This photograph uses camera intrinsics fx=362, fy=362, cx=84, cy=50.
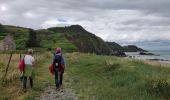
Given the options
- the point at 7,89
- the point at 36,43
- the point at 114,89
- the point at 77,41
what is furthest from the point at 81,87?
the point at 77,41

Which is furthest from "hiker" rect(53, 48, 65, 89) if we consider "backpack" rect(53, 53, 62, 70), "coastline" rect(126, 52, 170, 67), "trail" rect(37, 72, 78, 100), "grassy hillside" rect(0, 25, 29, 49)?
"grassy hillside" rect(0, 25, 29, 49)

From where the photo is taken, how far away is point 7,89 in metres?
17.7

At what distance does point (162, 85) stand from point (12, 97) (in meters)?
6.54

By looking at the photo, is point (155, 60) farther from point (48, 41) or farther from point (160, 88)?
point (160, 88)

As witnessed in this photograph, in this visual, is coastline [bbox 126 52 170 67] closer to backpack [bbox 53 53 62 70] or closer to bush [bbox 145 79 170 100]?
backpack [bbox 53 53 62 70]

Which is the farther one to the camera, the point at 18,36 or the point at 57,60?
the point at 18,36

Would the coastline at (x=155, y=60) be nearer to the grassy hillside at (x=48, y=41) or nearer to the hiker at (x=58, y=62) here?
the hiker at (x=58, y=62)

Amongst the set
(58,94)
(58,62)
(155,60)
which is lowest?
(155,60)

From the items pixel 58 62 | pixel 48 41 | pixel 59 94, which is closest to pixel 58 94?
pixel 59 94

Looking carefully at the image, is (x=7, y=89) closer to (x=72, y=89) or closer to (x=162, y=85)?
(x=72, y=89)

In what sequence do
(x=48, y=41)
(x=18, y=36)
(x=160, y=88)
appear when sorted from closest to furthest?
(x=160, y=88) → (x=48, y=41) → (x=18, y=36)

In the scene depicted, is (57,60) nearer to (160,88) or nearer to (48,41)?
(160,88)

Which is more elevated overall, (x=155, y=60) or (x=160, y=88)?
(x=160, y=88)

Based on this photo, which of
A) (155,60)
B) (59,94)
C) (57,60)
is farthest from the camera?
(155,60)
